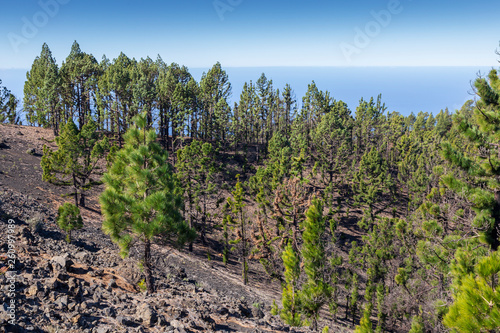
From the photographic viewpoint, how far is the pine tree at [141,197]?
37.1ft

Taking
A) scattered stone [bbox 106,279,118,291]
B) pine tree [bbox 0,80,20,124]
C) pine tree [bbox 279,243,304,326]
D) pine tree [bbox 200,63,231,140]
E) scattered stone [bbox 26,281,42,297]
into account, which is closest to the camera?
scattered stone [bbox 26,281,42,297]

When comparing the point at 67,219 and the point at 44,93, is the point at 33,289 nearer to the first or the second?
the point at 67,219

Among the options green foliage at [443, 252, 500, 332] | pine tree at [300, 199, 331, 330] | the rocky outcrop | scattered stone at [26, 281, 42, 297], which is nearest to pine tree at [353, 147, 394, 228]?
pine tree at [300, 199, 331, 330]

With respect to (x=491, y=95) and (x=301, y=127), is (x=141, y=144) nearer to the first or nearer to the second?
(x=491, y=95)

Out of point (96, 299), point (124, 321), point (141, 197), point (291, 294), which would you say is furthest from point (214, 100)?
point (124, 321)

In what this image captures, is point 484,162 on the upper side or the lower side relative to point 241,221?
upper

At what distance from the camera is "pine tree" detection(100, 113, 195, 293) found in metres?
11.3

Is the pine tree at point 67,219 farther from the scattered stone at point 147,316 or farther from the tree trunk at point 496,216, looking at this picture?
the tree trunk at point 496,216

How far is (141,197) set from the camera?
1245cm

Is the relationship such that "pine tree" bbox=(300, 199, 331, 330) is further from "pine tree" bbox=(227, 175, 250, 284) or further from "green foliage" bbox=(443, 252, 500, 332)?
"pine tree" bbox=(227, 175, 250, 284)

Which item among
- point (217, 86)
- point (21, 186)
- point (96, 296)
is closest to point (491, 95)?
Result: point (96, 296)

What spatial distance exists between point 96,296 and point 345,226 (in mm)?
47021

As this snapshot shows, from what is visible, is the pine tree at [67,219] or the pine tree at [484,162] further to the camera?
the pine tree at [67,219]

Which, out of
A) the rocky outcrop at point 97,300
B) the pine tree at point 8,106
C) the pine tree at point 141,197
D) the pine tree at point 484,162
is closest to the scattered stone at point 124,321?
the rocky outcrop at point 97,300
